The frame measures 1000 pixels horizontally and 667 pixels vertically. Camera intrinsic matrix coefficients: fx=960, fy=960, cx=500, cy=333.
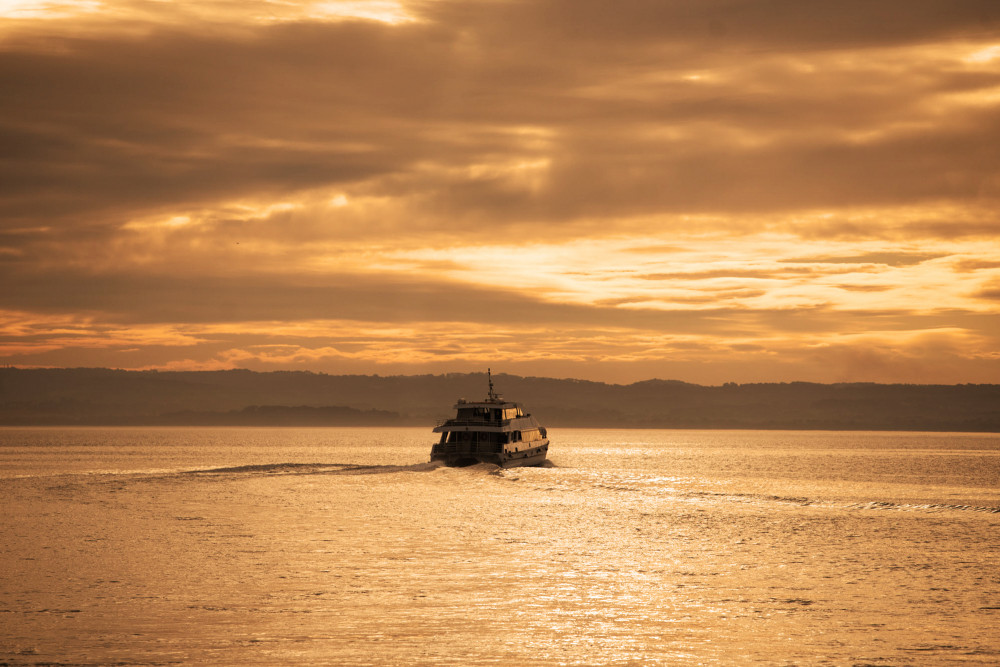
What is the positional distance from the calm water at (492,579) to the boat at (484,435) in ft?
57.0

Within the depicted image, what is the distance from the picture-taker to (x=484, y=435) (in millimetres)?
95062

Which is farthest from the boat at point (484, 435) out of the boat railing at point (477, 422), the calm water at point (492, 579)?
the calm water at point (492, 579)

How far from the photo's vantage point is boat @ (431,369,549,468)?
93.9m

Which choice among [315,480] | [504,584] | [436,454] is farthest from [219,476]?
[504,584]

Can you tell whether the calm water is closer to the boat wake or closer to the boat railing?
the boat railing

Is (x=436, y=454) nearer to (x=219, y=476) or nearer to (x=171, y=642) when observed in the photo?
(x=219, y=476)

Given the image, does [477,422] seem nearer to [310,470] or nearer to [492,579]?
[310,470]

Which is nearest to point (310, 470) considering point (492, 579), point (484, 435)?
point (484, 435)

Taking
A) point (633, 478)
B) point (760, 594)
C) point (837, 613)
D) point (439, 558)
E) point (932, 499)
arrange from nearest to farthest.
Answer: point (837, 613) < point (760, 594) < point (439, 558) < point (932, 499) < point (633, 478)

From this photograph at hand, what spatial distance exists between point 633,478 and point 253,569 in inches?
2928

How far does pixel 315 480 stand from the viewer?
303ft

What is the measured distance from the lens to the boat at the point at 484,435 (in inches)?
3698

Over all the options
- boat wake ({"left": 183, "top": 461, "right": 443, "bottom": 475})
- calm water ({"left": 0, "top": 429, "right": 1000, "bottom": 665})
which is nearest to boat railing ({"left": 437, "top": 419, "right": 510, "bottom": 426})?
boat wake ({"left": 183, "top": 461, "right": 443, "bottom": 475})

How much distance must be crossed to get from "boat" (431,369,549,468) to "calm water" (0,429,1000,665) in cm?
1738
